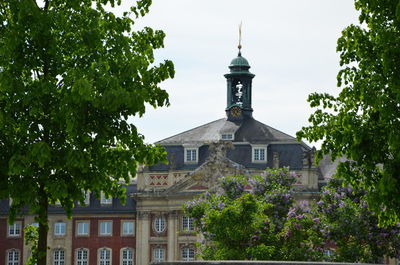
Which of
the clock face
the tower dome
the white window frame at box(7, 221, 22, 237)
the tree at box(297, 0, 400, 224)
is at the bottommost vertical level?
the white window frame at box(7, 221, 22, 237)

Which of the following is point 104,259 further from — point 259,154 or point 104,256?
point 259,154

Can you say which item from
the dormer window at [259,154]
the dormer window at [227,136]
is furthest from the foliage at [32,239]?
the dormer window at [227,136]

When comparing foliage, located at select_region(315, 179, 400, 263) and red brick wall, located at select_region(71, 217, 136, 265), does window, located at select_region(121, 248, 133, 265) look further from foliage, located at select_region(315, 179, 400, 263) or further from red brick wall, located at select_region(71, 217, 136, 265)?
foliage, located at select_region(315, 179, 400, 263)

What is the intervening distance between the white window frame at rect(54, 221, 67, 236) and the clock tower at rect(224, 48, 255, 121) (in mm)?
15558

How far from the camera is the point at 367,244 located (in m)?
50.5

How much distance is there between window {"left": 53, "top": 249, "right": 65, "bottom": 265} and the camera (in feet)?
259

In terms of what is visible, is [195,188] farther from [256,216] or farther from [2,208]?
[256,216]

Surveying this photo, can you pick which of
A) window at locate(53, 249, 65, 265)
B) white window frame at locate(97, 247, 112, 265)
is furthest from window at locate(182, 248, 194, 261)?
window at locate(53, 249, 65, 265)

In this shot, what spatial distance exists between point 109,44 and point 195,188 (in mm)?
50942

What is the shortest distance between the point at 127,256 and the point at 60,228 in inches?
225

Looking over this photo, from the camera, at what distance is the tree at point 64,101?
78.7ft

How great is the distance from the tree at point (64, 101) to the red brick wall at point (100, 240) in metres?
52.7

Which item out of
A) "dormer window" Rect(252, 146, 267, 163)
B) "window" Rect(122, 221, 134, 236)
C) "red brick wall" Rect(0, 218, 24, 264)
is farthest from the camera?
"red brick wall" Rect(0, 218, 24, 264)

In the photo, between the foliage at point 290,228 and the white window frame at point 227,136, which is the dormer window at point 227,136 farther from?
the foliage at point 290,228
